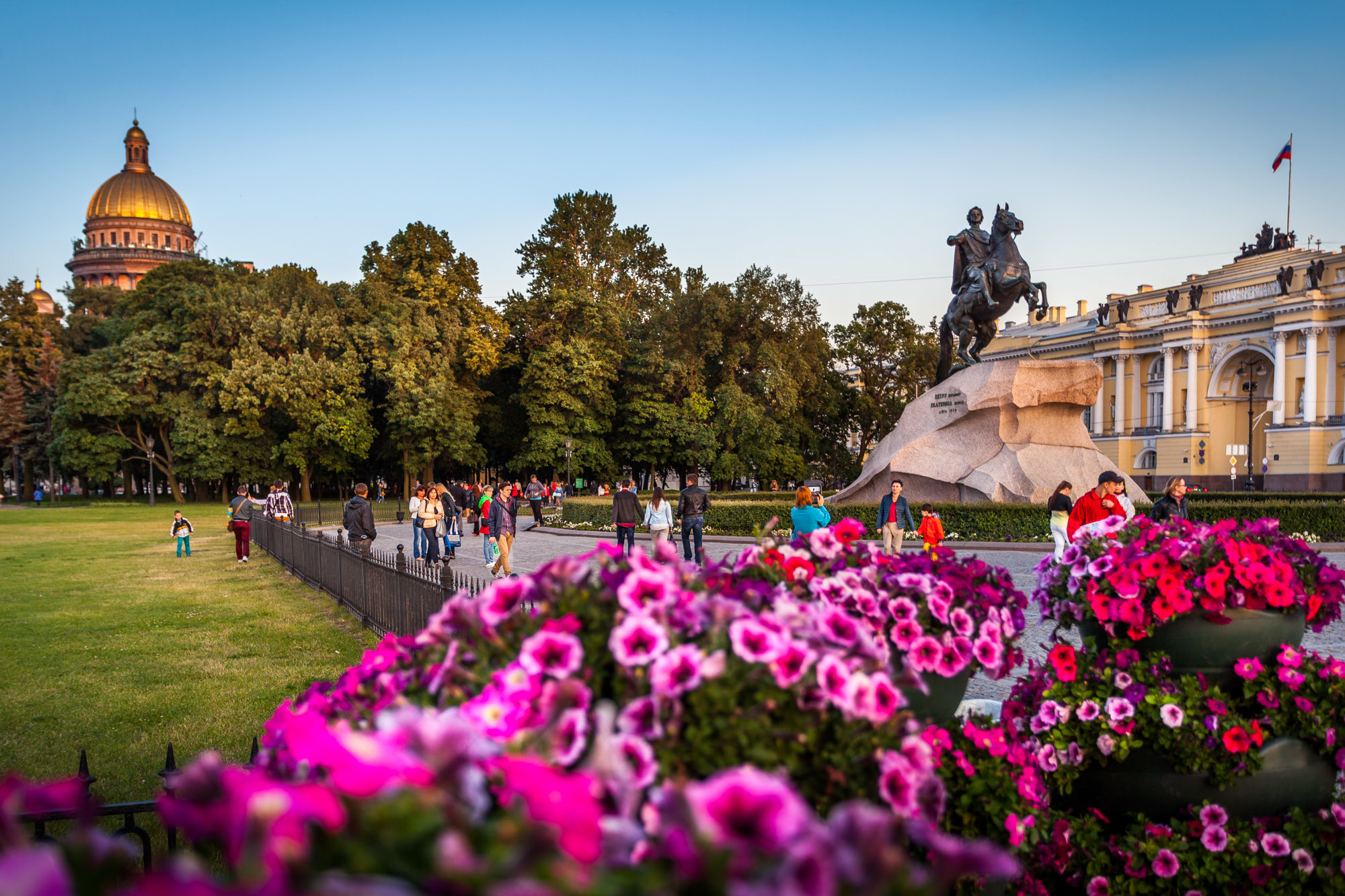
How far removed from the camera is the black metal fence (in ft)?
26.0

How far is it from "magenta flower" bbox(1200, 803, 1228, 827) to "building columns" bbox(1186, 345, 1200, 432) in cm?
7094

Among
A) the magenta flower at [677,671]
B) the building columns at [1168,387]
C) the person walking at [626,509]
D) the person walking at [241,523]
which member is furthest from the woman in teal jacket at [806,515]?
the building columns at [1168,387]

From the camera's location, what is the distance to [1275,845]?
3.66 meters

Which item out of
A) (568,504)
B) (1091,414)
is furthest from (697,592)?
(1091,414)

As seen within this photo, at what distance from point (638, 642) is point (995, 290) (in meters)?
19.2

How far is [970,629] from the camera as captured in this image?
122 inches

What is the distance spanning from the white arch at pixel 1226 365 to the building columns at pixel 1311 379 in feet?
9.07

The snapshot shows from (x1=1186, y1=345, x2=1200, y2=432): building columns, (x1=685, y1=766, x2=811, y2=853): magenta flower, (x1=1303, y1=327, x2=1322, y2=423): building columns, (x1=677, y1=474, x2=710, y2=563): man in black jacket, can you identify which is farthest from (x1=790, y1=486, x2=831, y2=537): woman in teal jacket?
(x1=1186, y1=345, x2=1200, y2=432): building columns

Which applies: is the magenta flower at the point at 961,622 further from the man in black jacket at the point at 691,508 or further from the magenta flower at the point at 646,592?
the man in black jacket at the point at 691,508

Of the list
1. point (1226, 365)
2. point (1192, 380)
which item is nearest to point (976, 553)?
point (1192, 380)

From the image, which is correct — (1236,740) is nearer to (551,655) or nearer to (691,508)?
(551,655)

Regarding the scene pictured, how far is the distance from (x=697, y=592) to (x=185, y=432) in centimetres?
4766

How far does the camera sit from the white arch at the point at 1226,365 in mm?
62344

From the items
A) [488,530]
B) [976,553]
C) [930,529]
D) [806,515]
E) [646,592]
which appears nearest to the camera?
[646,592]
